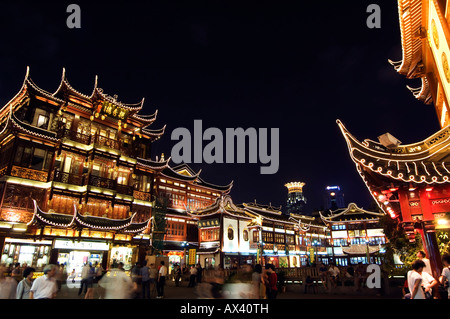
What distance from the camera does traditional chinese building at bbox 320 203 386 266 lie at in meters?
50.7

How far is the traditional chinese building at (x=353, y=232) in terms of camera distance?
50656 millimetres

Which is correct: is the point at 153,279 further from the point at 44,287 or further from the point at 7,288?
the point at 44,287

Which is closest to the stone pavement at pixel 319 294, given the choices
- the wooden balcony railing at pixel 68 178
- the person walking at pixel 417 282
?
the person walking at pixel 417 282

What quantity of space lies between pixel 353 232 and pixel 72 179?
4863 centimetres

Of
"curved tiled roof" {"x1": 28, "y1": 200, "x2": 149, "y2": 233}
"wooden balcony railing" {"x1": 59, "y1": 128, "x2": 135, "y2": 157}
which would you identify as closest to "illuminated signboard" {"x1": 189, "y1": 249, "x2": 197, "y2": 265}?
"curved tiled roof" {"x1": 28, "y1": 200, "x2": 149, "y2": 233}

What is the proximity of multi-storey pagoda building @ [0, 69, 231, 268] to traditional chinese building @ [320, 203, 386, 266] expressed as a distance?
38.1m

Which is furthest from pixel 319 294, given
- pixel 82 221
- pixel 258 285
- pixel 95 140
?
pixel 95 140

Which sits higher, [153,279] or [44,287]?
[44,287]

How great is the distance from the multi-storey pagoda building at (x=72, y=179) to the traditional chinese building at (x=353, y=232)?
38087 millimetres

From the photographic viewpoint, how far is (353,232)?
5334 cm

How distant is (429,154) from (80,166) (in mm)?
26453

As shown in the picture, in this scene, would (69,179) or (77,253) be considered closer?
(77,253)

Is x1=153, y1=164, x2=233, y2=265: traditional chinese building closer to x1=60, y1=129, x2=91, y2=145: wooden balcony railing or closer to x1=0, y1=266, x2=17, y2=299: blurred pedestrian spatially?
x1=60, y1=129, x2=91, y2=145: wooden balcony railing
